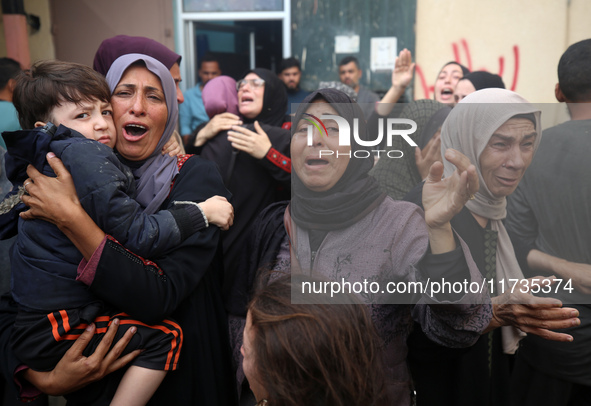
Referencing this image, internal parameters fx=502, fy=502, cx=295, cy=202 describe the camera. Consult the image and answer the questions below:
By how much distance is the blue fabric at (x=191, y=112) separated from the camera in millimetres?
5199

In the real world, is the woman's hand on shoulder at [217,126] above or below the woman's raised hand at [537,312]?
above

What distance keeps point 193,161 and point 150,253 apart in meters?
0.42

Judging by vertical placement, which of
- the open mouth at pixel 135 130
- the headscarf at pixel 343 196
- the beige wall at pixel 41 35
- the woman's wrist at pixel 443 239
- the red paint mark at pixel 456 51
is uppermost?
the beige wall at pixel 41 35

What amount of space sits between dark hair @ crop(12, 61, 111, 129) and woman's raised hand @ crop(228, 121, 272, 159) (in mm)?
1024

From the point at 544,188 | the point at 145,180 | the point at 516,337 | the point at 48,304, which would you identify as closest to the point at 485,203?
the point at 544,188

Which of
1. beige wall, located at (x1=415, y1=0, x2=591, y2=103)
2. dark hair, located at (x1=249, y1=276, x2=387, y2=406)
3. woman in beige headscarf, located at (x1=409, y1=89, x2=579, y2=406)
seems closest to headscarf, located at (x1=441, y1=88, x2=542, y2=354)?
woman in beige headscarf, located at (x1=409, y1=89, x2=579, y2=406)

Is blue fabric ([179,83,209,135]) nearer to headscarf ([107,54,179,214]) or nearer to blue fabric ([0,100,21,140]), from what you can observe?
blue fabric ([0,100,21,140])

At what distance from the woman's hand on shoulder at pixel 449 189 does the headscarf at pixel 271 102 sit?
1.82m

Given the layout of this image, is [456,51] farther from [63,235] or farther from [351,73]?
[63,235]

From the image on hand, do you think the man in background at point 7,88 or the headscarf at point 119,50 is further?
the man in background at point 7,88

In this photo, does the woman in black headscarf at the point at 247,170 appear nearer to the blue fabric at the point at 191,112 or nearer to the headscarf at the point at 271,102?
the headscarf at the point at 271,102

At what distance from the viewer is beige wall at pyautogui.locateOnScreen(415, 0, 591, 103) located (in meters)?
4.88

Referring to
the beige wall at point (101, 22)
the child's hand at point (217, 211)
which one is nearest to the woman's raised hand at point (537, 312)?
the child's hand at point (217, 211)

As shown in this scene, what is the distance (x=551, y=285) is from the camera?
154 cm
